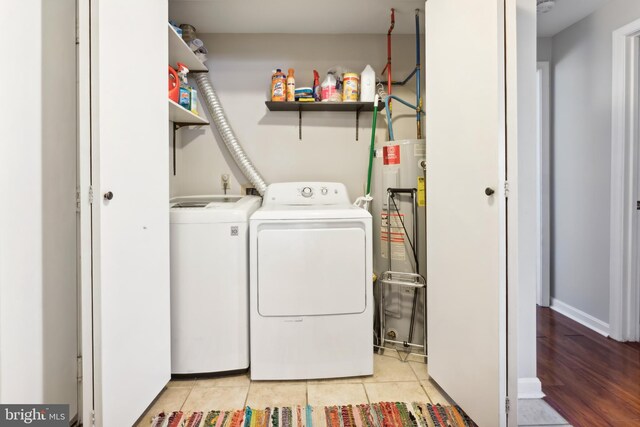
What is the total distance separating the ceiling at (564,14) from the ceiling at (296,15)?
3.15 ft

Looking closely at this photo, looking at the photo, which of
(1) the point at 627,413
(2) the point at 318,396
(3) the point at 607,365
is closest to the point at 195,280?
(2) the point at 318,396

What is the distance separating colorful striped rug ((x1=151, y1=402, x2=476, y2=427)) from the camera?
1424 mm

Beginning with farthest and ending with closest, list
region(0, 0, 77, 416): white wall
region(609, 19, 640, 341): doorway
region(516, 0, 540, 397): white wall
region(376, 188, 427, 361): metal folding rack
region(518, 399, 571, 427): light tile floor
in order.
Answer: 1. region(609, 19, 640, 341): doorway
2. region(376, 188, 427, 361): metal folding rack
3. region(516, 0, 540, 397): white wall
4. region(518, 399, 571, 427): light tile floor
5. region(0, 0, 77, 416): white wall

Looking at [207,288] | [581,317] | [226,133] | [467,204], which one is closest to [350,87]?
[226,133]

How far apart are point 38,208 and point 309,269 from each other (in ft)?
3.72

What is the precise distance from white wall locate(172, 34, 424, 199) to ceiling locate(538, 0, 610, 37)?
1002mm

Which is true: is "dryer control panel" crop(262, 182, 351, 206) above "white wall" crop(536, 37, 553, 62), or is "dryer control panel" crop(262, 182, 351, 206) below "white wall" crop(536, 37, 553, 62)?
below

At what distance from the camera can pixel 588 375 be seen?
1800 millimetres

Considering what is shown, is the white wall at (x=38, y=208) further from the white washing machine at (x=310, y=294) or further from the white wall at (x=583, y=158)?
the white wall at (x=583, y=158)

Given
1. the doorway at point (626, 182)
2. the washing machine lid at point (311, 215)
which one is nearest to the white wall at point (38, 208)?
the washing machine lid at point (311, 215)

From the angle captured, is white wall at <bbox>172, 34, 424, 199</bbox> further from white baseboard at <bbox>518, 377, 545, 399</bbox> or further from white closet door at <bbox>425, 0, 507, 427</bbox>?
white baseboard at <bbox>518, 377, 545, 399</bbox>

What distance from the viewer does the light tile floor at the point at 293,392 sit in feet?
5.16

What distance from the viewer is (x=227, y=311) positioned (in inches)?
68.1

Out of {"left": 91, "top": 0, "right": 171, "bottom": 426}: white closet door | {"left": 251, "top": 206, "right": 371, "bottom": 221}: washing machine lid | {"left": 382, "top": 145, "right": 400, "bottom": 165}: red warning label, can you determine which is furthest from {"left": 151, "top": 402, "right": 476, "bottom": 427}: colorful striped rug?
{"left": 382, "top": 145, "right": 400, "bottom": 165}: red warning label
